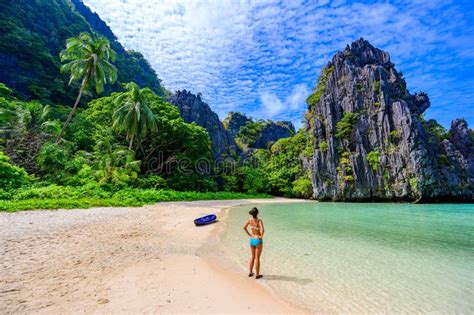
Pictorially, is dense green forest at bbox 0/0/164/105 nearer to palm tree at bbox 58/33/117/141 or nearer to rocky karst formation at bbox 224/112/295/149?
palm tree at bbox 58/33/117/141

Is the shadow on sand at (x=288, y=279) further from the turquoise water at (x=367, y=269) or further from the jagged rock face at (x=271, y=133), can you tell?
the jagged rock face at (x=271, y=133)

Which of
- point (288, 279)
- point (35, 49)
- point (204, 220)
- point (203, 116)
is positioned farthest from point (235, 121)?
point (288, 279)

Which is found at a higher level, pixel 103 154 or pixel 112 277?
pixel 103 154

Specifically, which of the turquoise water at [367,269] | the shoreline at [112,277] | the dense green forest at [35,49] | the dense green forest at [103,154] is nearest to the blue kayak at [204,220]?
the turquoise water at [367,269]

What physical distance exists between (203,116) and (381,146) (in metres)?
35.2

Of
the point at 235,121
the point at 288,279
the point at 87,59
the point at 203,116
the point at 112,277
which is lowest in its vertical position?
the point at 288,279

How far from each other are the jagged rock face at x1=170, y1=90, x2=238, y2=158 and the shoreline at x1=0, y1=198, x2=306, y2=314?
4297 cm

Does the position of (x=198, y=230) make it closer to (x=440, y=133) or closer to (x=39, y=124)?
(x=39, y=124)

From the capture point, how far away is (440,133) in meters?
41.8

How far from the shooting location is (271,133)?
76.5m

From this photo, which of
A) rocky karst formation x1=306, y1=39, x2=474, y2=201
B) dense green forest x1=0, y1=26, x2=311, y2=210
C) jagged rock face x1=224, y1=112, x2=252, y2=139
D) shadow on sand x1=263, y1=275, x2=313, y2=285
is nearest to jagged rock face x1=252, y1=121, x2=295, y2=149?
jagged rock face x1=224, y1=112, x2=252, y2=139

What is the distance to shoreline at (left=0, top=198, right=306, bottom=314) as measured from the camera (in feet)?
13.0

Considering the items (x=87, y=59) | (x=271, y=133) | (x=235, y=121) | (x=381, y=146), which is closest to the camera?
(x=87, y=59)

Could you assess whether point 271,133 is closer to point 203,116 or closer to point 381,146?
point 203,116
